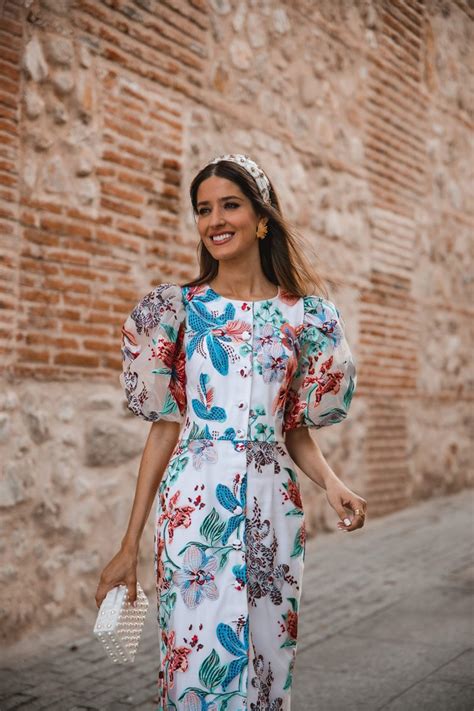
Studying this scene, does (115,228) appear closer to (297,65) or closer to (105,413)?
(105,413)

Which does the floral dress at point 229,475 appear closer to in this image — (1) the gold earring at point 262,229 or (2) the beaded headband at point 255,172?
(1) the gold earring at point 262,229

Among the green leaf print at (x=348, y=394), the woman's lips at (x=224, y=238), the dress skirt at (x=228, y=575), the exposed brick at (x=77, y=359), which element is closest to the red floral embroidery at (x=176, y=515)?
the dress skirt at (x=228, y=575)

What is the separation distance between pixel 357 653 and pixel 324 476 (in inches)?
83.5

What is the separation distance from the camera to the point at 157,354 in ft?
8.20

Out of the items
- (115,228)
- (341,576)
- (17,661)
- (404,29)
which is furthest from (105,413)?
(404,29)

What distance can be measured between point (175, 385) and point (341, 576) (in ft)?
12.4

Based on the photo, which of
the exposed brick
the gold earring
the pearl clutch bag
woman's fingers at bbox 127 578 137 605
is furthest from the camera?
the exposed brick

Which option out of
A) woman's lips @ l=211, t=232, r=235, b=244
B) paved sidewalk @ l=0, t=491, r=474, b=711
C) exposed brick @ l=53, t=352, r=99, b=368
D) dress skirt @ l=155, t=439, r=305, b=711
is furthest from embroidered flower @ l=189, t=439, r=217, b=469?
exposed brick @ l=53, t=352, r=99, b=368

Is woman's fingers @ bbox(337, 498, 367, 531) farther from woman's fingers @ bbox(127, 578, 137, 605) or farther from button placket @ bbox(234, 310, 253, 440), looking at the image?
woman's fingers @ bbox(127, 578, 137, 605)

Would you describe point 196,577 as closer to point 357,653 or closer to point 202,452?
point 202,452

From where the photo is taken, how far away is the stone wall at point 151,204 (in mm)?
A: 4371

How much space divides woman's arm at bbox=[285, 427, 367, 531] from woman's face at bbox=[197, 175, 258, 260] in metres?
0.54

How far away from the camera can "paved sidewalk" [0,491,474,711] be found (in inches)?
146

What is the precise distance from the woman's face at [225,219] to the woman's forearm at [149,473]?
1.62 feet
